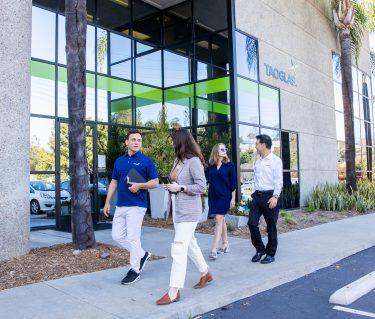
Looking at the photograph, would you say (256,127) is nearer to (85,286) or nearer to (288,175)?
(288,175)

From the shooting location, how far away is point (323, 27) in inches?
652

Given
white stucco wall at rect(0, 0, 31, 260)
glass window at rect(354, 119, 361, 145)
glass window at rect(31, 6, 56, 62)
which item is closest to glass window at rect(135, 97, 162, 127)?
glass window at rect(31, 6, 56, 62)

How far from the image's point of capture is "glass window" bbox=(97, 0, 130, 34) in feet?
40.0

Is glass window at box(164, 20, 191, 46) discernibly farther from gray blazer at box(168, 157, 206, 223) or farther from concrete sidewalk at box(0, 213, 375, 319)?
gray blazer at box(168, 157, 206, 223)

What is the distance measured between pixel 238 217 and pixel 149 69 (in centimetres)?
645

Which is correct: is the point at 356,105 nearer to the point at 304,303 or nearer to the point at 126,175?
the point at 304,303

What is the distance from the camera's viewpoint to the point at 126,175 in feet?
16.4

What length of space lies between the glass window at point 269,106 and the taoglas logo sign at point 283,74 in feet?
1.72

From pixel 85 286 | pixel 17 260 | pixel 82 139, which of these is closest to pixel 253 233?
pixel 85 286

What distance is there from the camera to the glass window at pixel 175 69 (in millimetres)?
13258

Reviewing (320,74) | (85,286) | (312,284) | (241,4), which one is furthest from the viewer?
(320,74)

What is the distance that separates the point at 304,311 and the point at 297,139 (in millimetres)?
10529

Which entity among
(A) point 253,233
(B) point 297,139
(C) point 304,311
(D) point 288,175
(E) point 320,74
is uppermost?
(E) point 320,74

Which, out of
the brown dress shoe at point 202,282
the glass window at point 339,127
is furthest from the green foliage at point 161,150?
the glass window at point 339,127
